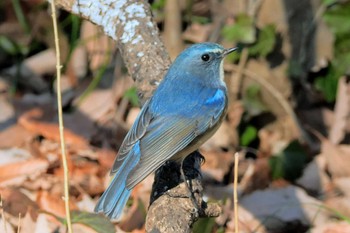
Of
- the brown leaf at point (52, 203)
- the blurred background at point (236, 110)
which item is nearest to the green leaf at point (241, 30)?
the blurred background at point (236, 110)

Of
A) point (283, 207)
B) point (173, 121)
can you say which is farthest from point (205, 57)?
point (283, 207)

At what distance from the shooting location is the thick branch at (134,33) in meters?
4.54

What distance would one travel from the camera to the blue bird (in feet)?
13.6

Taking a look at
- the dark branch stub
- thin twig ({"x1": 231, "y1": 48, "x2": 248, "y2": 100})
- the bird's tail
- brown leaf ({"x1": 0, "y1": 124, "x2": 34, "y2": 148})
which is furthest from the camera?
thin twig ({"x1": 231, "y1": 48, "x2": 248, "y2": 100})

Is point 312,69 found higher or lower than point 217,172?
higher

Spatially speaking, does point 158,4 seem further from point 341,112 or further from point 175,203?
point 175,203

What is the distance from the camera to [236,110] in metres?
6.73

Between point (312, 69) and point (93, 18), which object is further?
point (312, 69)

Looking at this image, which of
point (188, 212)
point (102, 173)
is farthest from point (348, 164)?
point (188, 212)

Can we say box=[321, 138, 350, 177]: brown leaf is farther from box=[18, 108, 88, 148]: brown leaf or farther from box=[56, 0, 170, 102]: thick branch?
box=[56, 0, 170, 102]: thick branch

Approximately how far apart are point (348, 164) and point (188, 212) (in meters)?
2.88

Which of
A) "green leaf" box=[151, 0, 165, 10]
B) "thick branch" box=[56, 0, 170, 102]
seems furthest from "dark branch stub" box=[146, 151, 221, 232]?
"green leaf" box=[151, 0, 165, 10]

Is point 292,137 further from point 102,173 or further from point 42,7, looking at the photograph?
point 42,7

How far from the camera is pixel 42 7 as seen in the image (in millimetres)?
7680
